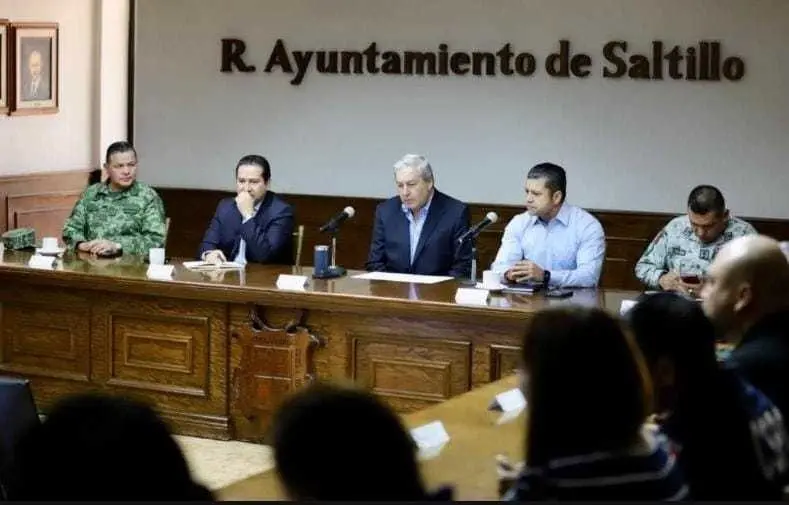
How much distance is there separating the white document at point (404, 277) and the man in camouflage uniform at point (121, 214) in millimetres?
1286

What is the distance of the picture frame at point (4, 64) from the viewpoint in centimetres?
862

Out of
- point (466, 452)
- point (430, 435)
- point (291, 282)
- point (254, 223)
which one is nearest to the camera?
point (466, 452)

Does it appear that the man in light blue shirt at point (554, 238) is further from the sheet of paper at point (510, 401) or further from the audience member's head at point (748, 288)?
the audience member's head at point (748, 288)

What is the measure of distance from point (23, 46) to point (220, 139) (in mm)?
1347

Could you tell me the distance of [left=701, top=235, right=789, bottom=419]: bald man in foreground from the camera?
10.4 feet

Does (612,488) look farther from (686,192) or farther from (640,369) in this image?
(686,192)

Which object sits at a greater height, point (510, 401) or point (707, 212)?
point (707, 212)

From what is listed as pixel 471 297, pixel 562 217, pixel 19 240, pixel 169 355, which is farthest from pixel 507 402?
pixel 19 240

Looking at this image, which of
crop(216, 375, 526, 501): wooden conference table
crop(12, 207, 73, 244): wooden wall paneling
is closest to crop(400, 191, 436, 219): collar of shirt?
crop(216, 375, 526, 501): wooden conference table

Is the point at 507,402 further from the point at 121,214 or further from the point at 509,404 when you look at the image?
the point at 121,214

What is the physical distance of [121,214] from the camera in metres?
7.07

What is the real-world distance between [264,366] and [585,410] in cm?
407

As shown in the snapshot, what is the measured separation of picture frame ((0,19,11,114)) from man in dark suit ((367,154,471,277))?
3.18m

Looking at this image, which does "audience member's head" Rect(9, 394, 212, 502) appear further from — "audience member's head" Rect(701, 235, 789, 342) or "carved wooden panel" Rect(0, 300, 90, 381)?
"carved wooden panel" Rect(0, 300, 90, 381)
